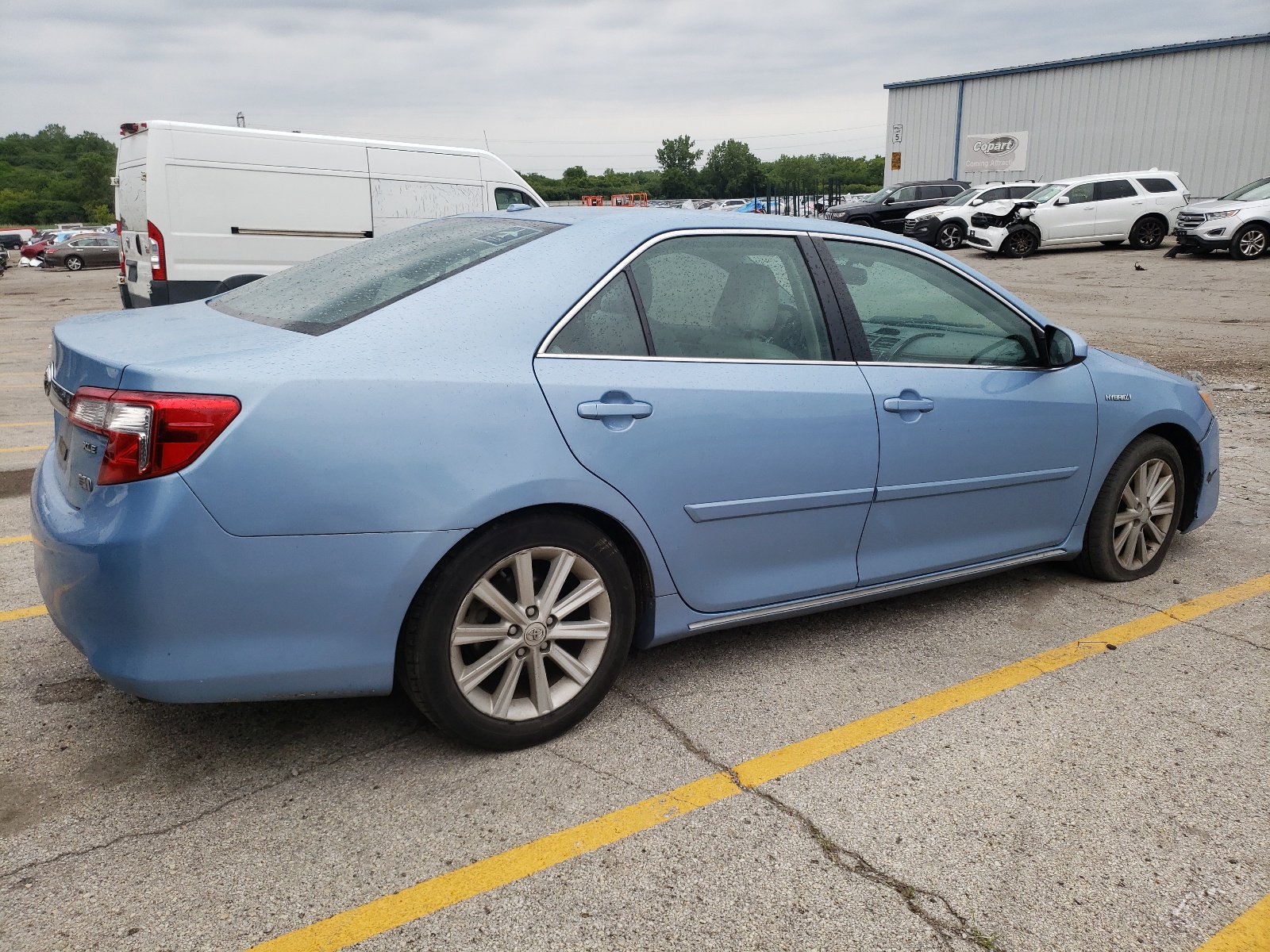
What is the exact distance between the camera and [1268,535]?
5156 mm

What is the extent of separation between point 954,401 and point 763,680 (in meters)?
1.19

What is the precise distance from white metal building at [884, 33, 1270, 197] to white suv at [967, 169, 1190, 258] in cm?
914

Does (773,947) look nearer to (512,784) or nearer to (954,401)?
(512,784)

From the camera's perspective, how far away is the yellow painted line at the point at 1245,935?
2195mm

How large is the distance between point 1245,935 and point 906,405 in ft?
5.97

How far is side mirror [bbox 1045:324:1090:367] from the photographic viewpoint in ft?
12.9

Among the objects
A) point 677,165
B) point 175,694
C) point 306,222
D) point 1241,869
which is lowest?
point 1241,869

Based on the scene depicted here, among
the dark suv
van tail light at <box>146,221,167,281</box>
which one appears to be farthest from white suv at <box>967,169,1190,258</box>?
van tail light at <box>146,221,167,281</box>

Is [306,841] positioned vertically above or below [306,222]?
below

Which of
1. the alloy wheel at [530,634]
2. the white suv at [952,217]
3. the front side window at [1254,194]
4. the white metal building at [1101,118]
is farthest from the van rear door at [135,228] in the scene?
the white metal building at [1101,118]

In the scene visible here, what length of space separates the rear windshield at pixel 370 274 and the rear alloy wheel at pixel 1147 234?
23760mm

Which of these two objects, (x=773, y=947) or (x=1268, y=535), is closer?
(x=773, y=947)

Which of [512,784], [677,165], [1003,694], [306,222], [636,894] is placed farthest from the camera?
[677,165]

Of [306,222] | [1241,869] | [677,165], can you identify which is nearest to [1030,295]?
[306,222]
